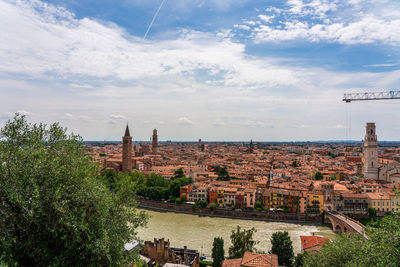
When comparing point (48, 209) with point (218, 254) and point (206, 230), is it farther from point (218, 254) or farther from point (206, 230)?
point (206, 230)

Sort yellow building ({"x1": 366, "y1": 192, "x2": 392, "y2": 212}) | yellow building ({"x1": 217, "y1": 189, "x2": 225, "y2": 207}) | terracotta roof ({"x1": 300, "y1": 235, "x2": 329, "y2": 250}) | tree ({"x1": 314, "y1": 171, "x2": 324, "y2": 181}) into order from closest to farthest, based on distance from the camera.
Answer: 1. terracotta roof ({"x1": 300, "y1": 235, "x2": 329, "y2": 250})
2. yellow building ({"x1": 366, "y1": 192, "x2": 392, "y2": 212})
3. yellow building ({"x1": 217, "y1": 189, "x2": 225, "y2": 207})
4. tree ({"x1": 314, "y1": 171, "x2": 324, "y2": 181})

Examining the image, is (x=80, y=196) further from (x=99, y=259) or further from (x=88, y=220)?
(x=99, y=259)

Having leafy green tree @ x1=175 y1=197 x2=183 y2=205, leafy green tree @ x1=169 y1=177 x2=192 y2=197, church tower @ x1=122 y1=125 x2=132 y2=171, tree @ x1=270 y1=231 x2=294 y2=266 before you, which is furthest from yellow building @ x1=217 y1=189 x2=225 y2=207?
church tower @ x1=122 y1=125 x2=132 y2=171

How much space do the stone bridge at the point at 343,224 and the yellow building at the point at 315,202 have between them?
91 cm

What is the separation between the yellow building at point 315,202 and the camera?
22.1m

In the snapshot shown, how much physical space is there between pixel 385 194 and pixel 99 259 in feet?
85.0

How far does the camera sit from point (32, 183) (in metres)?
4.91

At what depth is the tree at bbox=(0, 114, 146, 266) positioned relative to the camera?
466cm

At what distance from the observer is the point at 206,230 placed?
18656 millimetres

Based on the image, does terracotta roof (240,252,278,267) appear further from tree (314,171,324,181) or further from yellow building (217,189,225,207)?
tree (314,171,324,181)

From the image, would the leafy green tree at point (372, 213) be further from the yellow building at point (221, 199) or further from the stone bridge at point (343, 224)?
the yellow building at point (221, 199)

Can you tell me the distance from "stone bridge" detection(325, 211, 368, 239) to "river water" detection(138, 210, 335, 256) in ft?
1.96

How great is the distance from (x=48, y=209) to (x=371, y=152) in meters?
38.2

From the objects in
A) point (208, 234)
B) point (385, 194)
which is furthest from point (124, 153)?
point (385, 194)
